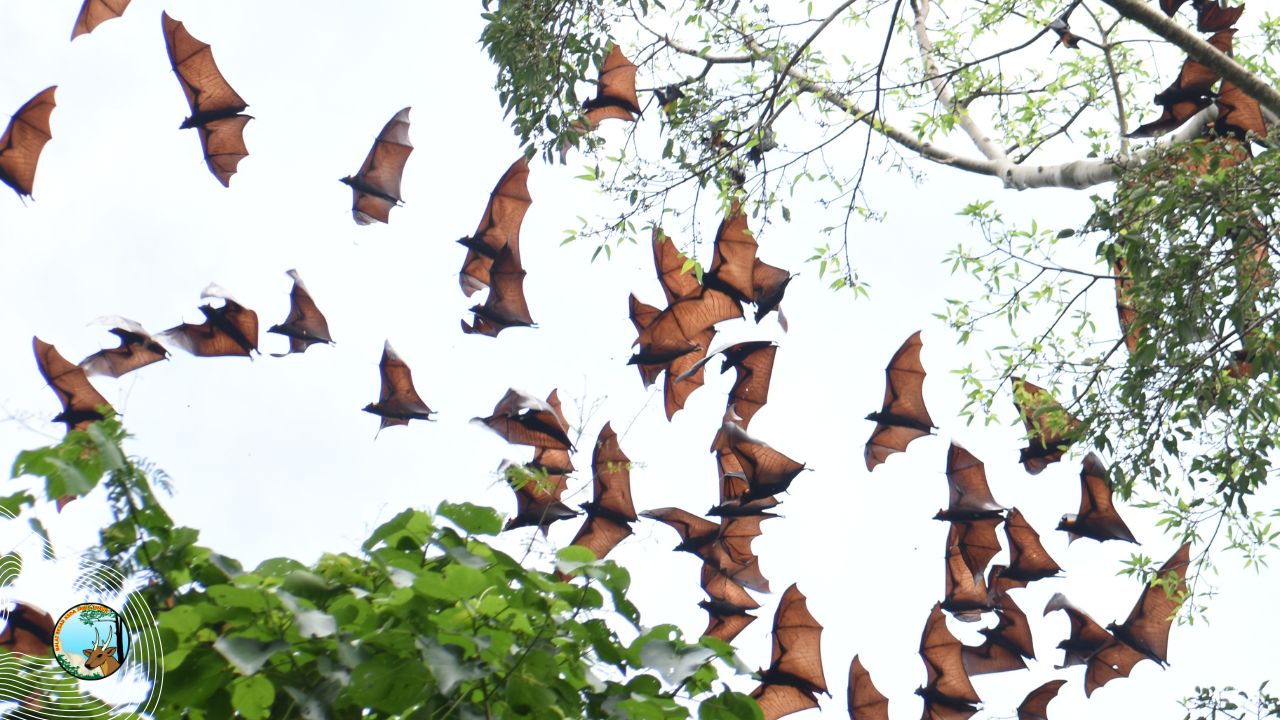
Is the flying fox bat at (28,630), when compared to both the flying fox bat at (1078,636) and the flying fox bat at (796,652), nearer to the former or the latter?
the flying fox bat at (796,652)

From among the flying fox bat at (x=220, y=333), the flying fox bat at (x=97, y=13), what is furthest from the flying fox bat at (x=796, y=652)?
the flying fox bat at (x=97, y=13)

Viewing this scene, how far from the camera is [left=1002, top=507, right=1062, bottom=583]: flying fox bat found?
10.6 meters

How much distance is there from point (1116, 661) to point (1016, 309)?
487 cm

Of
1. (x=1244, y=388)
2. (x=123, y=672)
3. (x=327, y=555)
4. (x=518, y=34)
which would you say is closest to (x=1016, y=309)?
(x=1244, y=388)

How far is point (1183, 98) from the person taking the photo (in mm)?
7449

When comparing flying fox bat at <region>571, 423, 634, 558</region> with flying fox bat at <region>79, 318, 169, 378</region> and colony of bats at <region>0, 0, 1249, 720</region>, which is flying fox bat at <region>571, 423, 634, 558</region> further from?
flying fox bat at <region>79, 318, 169, 378</region>

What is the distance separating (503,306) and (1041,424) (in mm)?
5488

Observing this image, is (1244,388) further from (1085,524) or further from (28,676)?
(28,676)

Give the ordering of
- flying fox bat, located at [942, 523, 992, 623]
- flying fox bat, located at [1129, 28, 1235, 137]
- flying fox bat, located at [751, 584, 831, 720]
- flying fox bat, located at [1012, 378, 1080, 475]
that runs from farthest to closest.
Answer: flying fox bat, located at [942, 523, 992, 623] → flying fox bat, located at [751, 584, 831, 720] → flying fox bat, located at [1129, 28, 1235, 137] → flying fox bat, located at [1012, 378, 1080, 475]

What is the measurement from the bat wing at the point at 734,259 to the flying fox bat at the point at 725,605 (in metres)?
2.96

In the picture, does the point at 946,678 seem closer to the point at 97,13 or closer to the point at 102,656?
the point at 102,656

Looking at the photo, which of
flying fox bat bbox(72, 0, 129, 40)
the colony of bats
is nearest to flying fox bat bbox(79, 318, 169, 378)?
the colony of bats

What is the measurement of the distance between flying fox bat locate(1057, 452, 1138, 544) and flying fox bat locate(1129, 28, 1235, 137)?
3196 millimetres

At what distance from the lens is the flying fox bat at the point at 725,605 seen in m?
10.5
